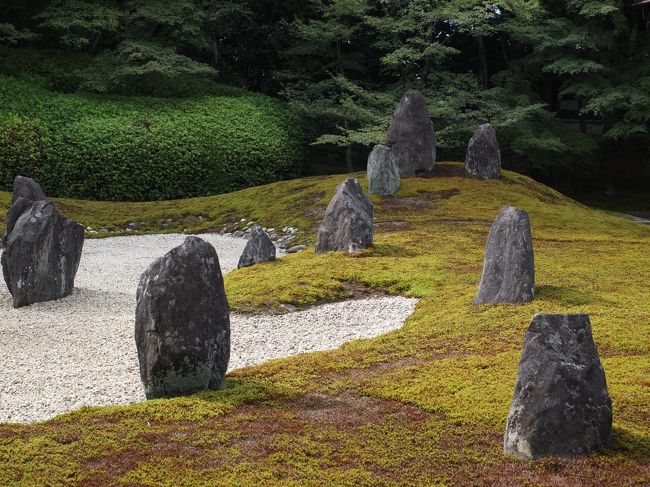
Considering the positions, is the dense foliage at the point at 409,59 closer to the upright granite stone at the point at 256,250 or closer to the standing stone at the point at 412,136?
the standing stone at the point at 412,136

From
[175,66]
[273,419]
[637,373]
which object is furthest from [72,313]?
[175,66]

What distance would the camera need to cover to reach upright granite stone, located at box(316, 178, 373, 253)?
57.8 feet

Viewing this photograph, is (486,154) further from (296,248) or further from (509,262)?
(509,262)

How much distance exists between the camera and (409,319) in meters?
12.9

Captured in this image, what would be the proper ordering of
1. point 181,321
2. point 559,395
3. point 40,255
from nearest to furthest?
point 559,395 → point 181,321 → point 40,255

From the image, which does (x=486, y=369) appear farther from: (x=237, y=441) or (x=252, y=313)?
(x=252, y=313)

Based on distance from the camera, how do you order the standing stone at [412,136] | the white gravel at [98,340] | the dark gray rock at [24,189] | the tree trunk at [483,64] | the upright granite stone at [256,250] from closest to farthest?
the white gravel at [98,340] < the upright granite stone at [256,250] < the dark gray rock at [24,189] < the standing stone at [412,136] < the tree trunk at [483,64]

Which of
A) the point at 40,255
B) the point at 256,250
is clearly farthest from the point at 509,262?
the point at 40,255

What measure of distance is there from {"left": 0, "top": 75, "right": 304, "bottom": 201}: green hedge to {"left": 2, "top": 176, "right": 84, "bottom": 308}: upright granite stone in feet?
42.9

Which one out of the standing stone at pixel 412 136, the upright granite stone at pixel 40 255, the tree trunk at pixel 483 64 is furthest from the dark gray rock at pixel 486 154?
the upright granite stone at pixel 40 255

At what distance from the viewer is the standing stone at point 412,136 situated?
89.0 ft

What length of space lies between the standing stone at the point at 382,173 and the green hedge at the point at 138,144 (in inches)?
306

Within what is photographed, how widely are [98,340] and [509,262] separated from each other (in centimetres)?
615

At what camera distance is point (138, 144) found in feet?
96.7
